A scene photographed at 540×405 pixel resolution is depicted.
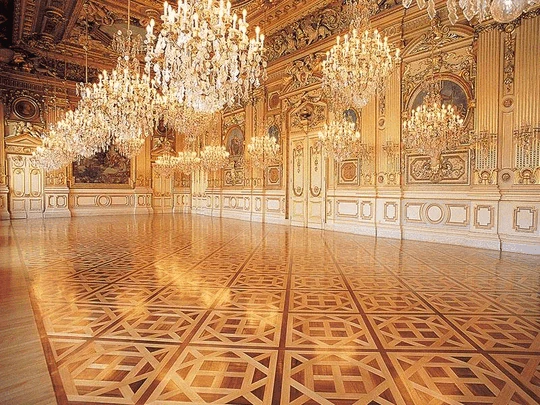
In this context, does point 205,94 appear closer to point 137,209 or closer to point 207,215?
point 207,215

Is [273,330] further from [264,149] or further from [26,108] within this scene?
[26,108]

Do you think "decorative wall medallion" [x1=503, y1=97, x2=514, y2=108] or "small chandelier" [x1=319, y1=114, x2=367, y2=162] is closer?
"decorative wall medallion" [x1=503, y1=97, x2=514, y2=108]

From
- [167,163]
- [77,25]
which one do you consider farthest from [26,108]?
[167,163]

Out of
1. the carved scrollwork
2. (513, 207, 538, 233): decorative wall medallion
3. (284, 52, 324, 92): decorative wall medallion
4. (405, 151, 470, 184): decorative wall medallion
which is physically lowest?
(513, 207, 538, 233): decorative wall medallion

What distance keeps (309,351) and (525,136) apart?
6.03 meters

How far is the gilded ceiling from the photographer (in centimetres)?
916

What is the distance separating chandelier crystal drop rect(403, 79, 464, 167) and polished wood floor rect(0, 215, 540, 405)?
2.47 meters

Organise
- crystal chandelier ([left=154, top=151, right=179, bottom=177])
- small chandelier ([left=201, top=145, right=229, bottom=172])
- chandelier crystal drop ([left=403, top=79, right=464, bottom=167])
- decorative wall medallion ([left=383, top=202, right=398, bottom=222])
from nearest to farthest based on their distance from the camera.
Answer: chandelier crystal drop ([left=403, top=79, right=464, bottom=167]) → decorative wall medallion ([left=383, top=202, right=398, bottom=222]) → small chandelier ([left=201, top=145, right=229, bottom=172]) → crystal chandelier ([left=154, top=151, right=179, bottom=177])

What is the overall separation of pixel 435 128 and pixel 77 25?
1154cm

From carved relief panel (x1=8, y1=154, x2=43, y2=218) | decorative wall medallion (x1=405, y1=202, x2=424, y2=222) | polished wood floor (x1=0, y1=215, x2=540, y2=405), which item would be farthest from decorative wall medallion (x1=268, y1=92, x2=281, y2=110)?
carved relief panel (x1=8, y1=154, x2=43, y2=218)

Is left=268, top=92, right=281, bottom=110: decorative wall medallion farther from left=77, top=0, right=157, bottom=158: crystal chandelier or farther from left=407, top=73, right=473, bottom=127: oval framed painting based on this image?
left=407, top=73, right=473, bottom=127: oval framed painting

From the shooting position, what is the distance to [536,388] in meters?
1.81

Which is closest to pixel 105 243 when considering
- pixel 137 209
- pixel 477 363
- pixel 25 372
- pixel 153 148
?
pixel 25 372

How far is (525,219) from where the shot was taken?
574 centimetres
